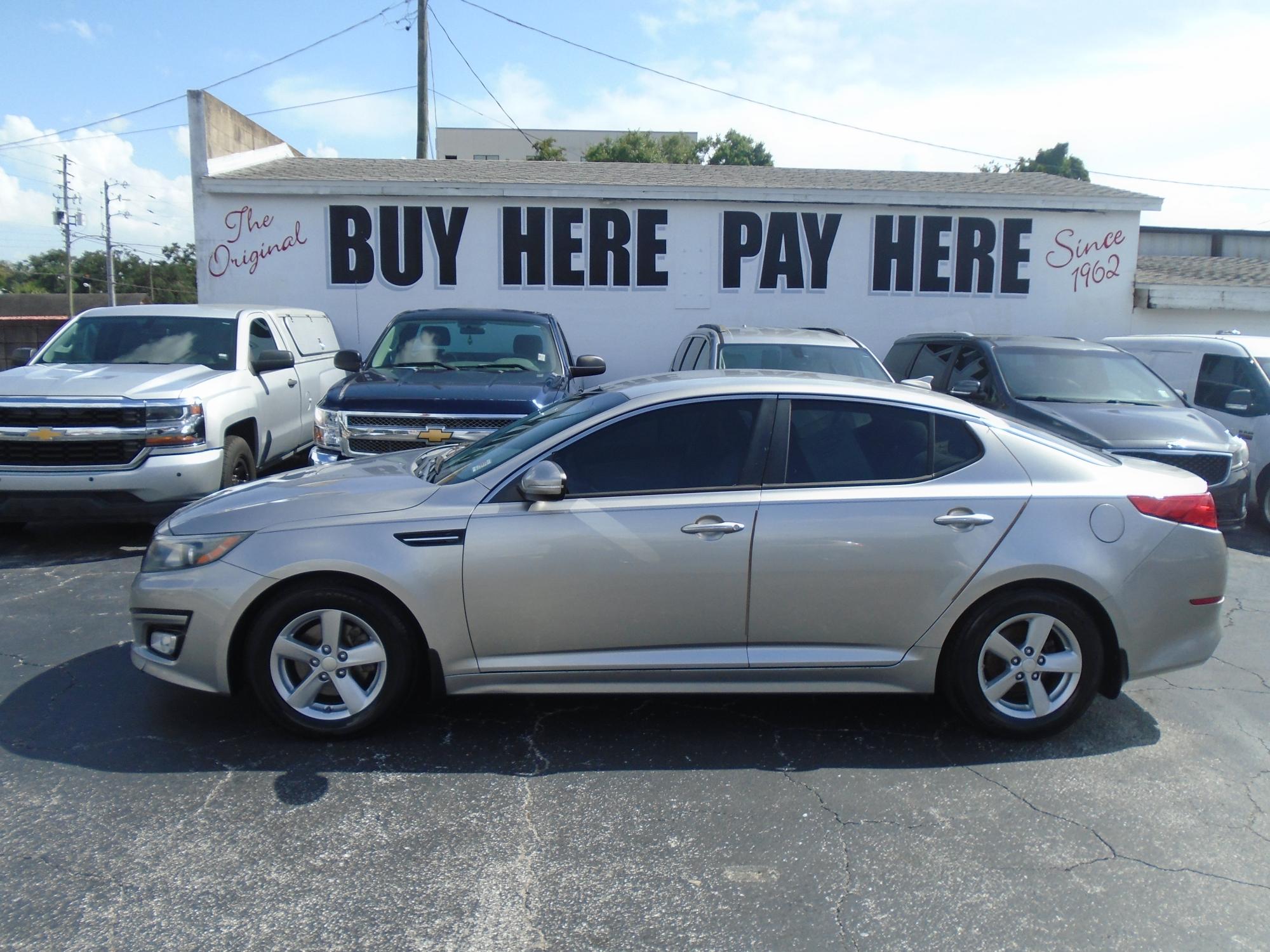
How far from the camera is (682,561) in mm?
4102

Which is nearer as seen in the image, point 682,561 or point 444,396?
point 682,561

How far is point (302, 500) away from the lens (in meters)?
4.28

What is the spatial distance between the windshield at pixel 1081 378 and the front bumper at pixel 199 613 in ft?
22.2

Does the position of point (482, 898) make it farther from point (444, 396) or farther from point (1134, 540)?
point (444, 396)

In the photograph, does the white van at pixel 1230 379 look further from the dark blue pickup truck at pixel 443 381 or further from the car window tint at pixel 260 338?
the car window tint at pixel 260 338

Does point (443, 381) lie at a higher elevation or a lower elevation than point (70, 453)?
higher

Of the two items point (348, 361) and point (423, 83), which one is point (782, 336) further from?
point (423, 83)

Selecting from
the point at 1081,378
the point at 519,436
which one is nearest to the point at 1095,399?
the point at 1081,378

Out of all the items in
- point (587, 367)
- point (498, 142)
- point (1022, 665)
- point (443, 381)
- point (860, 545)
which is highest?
point (498, 142)

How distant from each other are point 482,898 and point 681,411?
213 centimetres

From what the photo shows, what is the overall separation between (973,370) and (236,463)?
6.54m

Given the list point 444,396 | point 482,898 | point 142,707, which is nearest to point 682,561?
point 482,898

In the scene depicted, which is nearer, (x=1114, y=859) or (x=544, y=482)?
(x=1114, y=859)

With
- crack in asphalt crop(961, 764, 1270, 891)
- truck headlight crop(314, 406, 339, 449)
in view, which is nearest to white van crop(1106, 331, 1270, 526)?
crack in asphalt crop(961, 764, 1270, 891)
